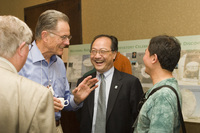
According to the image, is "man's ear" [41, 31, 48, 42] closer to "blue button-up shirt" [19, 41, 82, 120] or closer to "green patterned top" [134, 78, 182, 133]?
"blue button-up shirt" [19, 41, 82, 120]

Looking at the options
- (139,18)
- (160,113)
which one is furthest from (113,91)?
(139,18)

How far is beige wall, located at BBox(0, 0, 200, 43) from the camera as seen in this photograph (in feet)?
8.93

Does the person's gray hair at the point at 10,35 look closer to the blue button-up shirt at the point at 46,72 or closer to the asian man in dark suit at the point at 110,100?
the blue button-up shirt at the point at 46,72

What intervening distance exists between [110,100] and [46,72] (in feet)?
2.22

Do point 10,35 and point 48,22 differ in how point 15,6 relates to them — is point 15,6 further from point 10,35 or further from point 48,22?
point 10,35

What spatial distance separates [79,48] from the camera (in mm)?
3684

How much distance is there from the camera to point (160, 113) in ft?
4.25

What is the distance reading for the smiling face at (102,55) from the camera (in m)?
2.17

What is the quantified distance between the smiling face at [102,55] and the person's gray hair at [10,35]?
44.9 inches

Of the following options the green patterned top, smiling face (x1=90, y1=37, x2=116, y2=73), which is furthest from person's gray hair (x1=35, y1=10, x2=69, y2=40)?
the green patterned top

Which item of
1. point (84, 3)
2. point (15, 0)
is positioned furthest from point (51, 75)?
point (15, 0)

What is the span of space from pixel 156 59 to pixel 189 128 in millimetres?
1589

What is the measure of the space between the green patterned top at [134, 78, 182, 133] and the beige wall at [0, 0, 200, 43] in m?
1.61

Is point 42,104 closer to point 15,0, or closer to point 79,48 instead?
point 79,48
